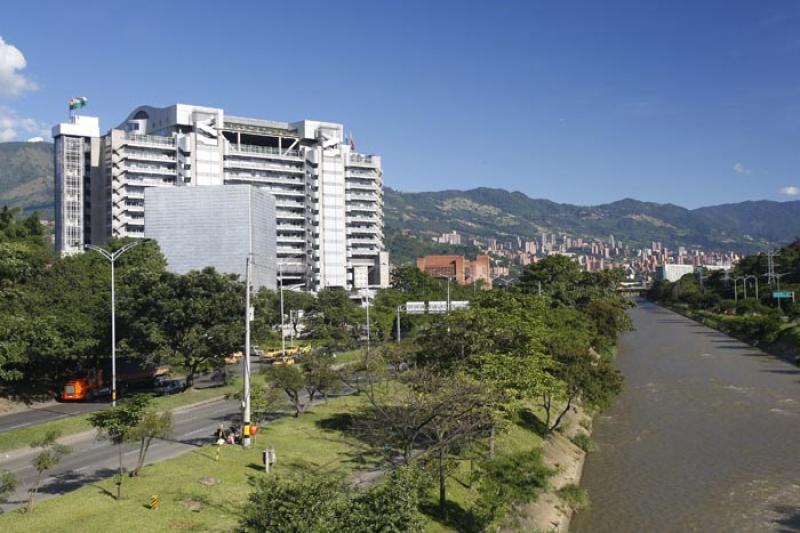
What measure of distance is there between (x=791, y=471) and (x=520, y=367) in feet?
49.7

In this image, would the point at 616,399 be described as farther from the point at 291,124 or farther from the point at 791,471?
the point at 291,124

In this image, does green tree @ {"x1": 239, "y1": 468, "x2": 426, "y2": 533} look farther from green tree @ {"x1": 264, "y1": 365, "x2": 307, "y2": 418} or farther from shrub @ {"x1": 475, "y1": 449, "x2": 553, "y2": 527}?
green tree @ {"x1": 264, "y1": 365, "x2": 307, "y2": 418}

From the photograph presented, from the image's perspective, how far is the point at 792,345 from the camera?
276 feet

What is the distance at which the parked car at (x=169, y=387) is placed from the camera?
165ft

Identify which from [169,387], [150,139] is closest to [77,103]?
[150,139]

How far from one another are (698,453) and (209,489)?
2865 centimetres

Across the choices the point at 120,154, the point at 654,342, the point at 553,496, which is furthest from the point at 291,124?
the point at 553,496

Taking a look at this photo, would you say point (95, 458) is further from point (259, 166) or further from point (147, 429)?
point (259, 166)

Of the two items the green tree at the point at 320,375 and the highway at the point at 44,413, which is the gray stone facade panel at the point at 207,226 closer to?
the highway at the point at 44,413

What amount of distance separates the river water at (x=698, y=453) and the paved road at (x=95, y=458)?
17.8m

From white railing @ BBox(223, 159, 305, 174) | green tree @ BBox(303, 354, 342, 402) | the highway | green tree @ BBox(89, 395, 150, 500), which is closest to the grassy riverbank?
green tree @ BBox(303, 354, 342, 402)

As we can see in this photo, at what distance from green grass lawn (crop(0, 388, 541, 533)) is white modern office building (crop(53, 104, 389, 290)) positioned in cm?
8894

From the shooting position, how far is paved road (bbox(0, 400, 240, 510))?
25.2m

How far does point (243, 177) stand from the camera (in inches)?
5502
